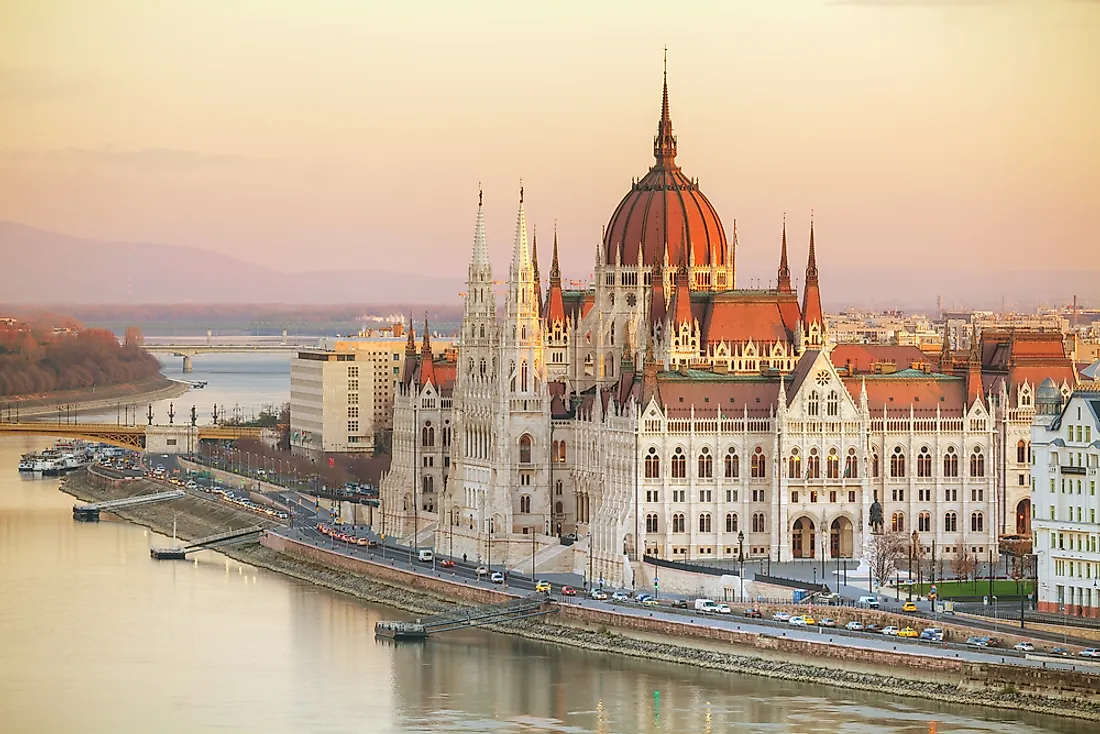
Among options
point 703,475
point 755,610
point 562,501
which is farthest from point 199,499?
point 755,610

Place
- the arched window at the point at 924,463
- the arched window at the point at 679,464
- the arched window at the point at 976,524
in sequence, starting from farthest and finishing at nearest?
the arched window at the point at 976,524, the arched window at the point at 924,463, the arched window at the point at 679,464

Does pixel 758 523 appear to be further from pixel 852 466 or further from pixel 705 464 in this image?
pixel 852 466

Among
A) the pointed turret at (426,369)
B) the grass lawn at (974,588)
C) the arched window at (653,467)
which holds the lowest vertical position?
the grass lawn at (974,588)

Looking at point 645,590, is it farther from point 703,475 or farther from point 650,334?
point 650,334

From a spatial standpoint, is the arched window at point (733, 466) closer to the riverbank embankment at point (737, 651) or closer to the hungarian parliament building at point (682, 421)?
the hungarian parliament building at point (682, 421)

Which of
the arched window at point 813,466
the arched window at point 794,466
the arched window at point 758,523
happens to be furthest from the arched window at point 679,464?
the arched window at point 813,466

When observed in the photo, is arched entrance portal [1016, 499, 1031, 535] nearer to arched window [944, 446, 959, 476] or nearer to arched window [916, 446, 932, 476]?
arched window [944, 446, 959, 476]

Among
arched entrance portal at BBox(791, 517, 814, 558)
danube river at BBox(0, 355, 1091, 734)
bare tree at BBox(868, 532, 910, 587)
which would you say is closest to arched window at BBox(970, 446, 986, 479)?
bare tree at BBox(868, 532, 910, 587)
